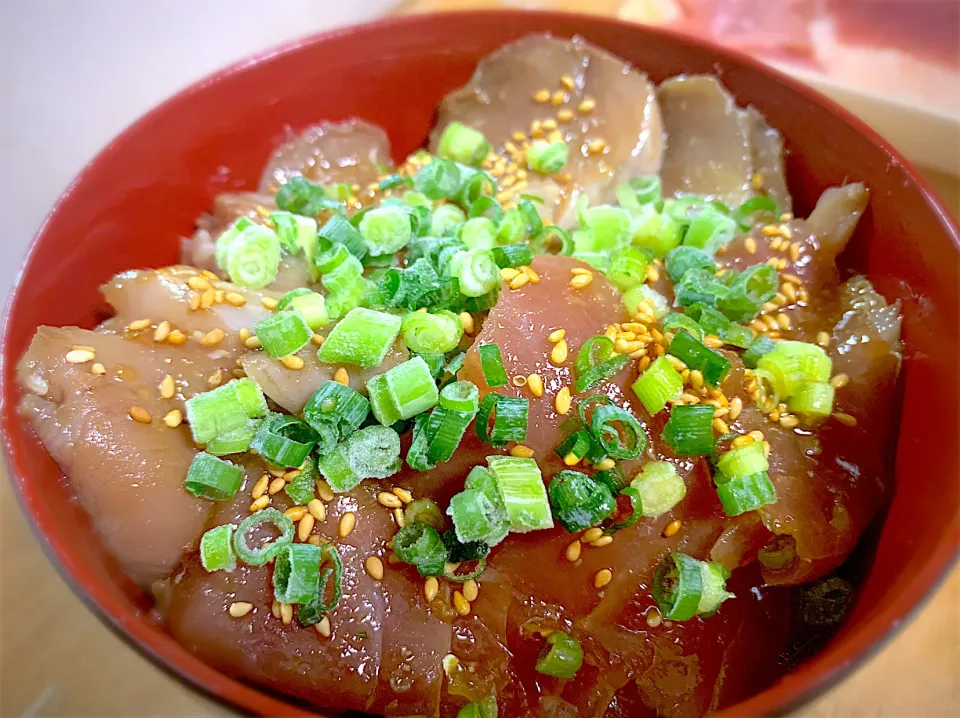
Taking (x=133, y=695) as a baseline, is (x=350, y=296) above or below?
above

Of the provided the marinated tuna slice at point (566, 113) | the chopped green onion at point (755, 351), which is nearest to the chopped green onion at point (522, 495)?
the chopped green onion at point (755, 351)

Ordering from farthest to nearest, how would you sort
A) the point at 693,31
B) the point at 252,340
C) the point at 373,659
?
the point at 693,31 → the point at 252,340 → the point at 373,659

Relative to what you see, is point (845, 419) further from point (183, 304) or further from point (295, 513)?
point (183, 304)

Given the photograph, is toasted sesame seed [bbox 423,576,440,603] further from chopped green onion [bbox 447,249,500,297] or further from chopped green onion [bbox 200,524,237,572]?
chopped green onion [bbox 447,249,500,297]

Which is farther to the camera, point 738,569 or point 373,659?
point 738,569

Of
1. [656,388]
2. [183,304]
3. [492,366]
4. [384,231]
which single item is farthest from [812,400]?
[183,304]

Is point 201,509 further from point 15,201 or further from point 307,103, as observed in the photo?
point 15,201

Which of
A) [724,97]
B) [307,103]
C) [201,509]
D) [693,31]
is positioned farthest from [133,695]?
[693,31]
